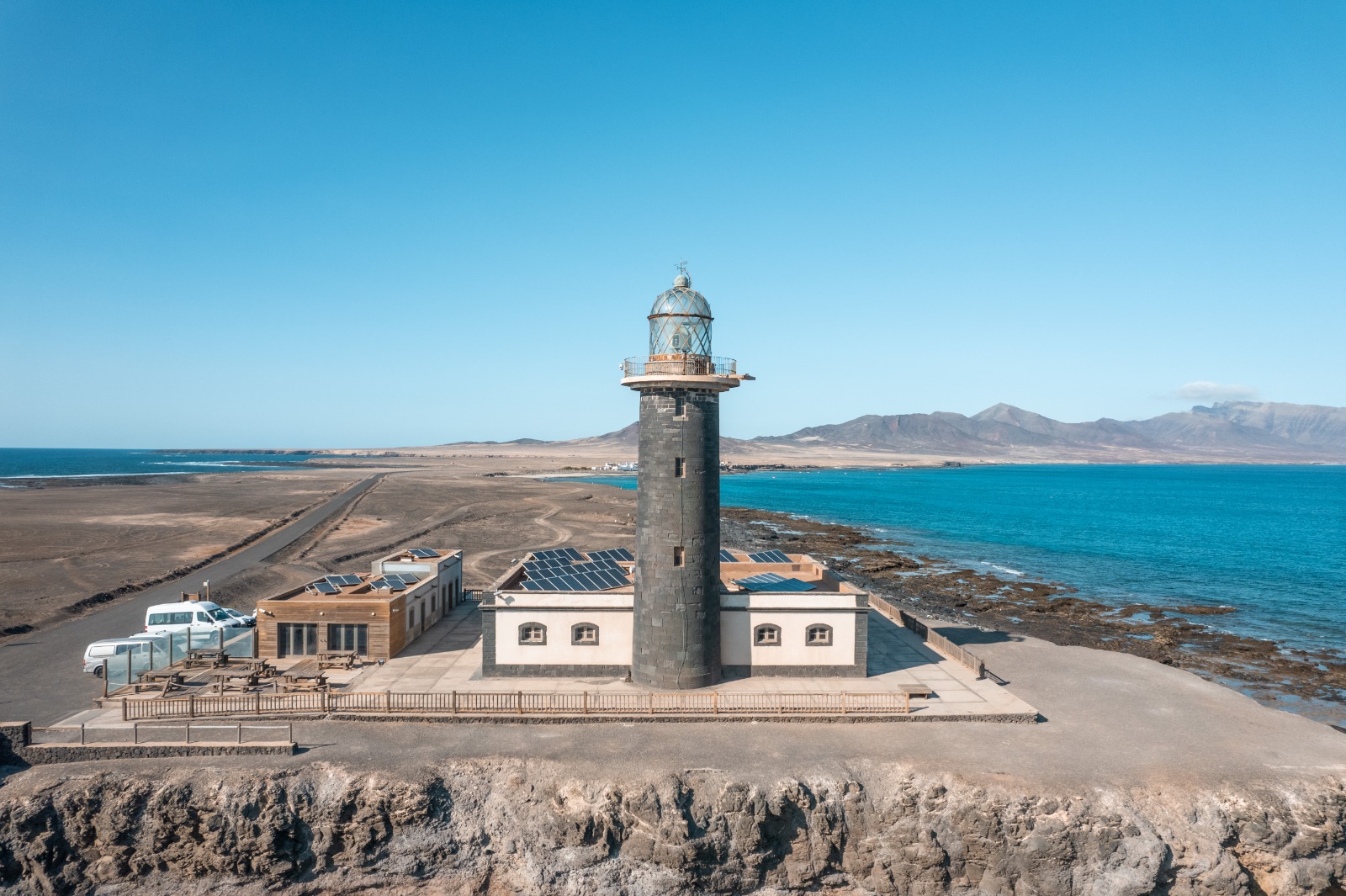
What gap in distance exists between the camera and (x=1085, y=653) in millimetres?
30922

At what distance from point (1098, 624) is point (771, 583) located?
2631 centimetres

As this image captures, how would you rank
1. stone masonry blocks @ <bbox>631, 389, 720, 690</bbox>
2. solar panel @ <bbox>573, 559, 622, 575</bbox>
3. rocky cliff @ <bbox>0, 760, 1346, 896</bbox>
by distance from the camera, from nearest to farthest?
rocky cliff @ <bbox>0, 760, 1346, 896</bbox>, stone masonry blocks @ <bbox>631, 389, 720, 690</bbox>, solar panel @ <bbox>573, 559, 622, 575</bbox>

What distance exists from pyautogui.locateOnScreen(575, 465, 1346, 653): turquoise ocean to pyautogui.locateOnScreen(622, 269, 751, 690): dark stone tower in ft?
118

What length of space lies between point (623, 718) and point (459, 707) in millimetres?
4848

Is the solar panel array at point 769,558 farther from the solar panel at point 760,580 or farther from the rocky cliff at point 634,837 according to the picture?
the rocky cliff at point 634,837

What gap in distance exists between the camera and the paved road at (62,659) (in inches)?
925

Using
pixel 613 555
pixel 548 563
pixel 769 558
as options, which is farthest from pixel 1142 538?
pixel 548 563

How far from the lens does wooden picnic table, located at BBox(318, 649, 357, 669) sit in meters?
27.0

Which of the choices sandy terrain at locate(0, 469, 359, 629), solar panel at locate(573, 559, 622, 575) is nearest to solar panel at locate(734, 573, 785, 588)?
solar panel at locate(573, 559, 622, 575)

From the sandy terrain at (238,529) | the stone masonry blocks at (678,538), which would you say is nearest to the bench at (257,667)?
the stone masonry blocks at (678,538)

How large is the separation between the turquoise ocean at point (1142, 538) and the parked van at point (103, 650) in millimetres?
52986

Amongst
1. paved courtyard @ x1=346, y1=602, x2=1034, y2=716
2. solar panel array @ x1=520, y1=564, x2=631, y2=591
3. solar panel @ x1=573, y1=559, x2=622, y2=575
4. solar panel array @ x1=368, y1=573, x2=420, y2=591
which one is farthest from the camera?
solar panel array @ x1=368, y1=573, x2=420, y2=591

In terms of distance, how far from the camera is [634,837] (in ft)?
60.2

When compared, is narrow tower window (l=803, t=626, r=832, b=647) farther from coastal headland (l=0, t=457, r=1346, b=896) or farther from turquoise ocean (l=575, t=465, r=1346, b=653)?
turquoise ocean (l=575, t=465, r=1346, b=653)
